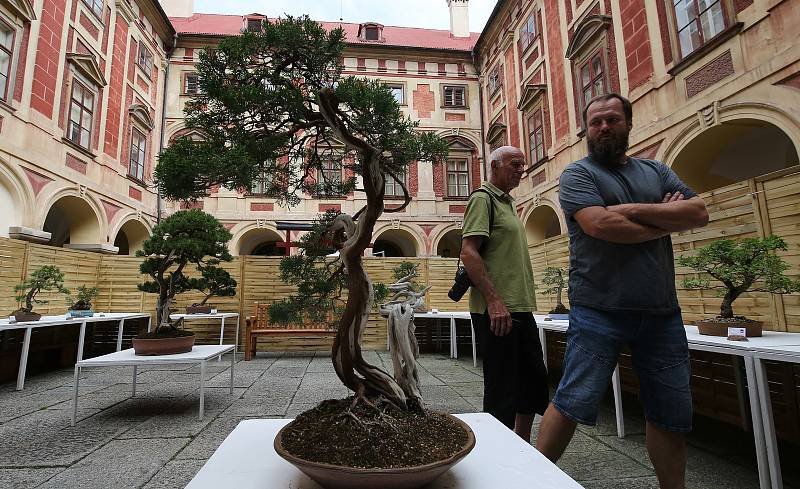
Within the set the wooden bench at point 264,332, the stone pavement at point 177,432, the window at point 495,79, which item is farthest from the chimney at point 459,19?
the stone pavement at point 177,432

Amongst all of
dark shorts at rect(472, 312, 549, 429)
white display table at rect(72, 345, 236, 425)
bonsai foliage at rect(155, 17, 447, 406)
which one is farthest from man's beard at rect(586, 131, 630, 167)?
white display table at rect(72, 345, 236, 425)

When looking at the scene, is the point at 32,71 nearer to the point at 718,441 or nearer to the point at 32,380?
the point at 32,380

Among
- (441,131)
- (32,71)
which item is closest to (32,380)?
(32,71)

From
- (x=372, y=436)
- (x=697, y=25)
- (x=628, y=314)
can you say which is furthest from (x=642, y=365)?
(x=697, y=25)

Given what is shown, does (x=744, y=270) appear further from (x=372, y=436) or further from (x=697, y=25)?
(x=697, y=25)

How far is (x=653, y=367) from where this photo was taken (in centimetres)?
136

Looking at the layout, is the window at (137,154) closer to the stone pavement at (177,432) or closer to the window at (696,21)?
the stone pavement at (177,432)

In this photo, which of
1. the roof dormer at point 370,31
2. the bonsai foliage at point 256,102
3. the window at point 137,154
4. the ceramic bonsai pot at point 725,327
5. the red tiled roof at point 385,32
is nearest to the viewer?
the ceramic bonsai pot at point 725,327

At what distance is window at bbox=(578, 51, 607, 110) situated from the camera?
7.05m

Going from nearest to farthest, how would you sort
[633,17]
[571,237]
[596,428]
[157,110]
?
1. [571,237]
2. [596,428]
3. [633,17]
4. [157,110]

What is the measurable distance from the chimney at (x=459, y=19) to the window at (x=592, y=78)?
29.0ft

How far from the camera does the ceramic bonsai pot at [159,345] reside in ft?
10.7

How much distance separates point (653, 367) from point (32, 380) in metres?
6.37

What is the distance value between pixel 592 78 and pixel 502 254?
23.0 ft
